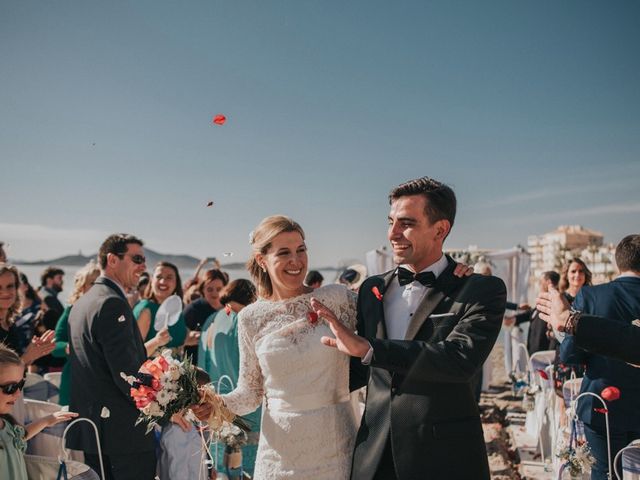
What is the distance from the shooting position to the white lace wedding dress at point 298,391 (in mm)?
2562

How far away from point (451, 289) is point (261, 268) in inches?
46.6

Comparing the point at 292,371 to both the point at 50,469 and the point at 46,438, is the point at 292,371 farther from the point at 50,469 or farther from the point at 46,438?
the point at 46,438

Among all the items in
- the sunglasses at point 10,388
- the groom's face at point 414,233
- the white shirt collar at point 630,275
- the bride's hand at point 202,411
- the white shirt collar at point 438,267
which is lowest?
the bride's hand at point 202,411

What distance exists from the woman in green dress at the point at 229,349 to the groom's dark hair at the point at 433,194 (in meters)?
3.13

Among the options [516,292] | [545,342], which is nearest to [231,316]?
[545,342]

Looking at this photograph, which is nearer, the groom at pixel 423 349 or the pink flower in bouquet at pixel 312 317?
the groom at pixel 423 349

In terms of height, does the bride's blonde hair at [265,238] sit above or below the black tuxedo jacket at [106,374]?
above

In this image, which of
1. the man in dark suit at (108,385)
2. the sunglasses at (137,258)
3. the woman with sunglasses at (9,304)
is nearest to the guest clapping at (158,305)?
the woman with sunglasses at (9,304)

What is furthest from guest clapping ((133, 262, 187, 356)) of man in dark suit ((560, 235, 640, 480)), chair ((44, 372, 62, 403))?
man in dark suit ((560, 235, 640, 480))

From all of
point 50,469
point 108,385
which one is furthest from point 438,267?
point 108,385

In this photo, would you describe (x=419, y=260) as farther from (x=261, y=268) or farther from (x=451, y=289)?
(x=261, y=268)

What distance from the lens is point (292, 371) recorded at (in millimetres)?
2658

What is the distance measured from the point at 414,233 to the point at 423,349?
0.56m

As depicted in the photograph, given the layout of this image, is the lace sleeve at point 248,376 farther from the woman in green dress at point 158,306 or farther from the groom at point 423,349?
the woman in green dress at point 158,306
